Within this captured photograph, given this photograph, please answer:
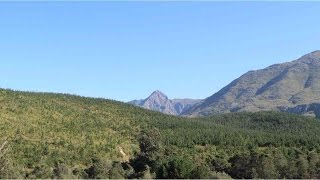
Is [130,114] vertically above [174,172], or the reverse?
[130,114]

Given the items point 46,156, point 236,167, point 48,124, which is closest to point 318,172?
point 236,167

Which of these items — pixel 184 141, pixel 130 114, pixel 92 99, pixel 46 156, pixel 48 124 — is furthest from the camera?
pixel 92 99

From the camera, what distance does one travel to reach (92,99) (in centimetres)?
15512

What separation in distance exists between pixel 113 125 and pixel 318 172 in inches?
1969

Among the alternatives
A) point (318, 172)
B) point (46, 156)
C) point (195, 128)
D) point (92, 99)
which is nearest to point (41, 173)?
point (46, 156)

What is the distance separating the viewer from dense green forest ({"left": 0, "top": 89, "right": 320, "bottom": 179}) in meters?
72.5

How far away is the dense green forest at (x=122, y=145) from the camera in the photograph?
72.5 metres

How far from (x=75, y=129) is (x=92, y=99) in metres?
48.6

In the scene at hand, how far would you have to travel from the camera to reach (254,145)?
124 metres

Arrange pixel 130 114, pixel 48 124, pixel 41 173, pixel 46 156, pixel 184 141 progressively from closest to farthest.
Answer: pixel 41 173
pixel 46 156
pixel 48 124
pixel 184 141
pixel 130 114

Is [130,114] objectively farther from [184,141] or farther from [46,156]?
[46,156]

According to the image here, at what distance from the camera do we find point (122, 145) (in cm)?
10488

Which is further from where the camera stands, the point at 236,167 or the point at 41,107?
the point at 41,107

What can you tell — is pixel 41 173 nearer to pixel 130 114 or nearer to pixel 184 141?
pixel 184 141
